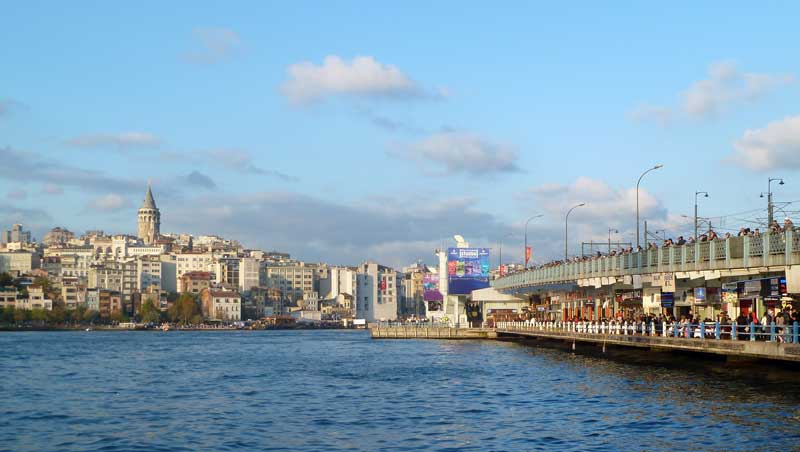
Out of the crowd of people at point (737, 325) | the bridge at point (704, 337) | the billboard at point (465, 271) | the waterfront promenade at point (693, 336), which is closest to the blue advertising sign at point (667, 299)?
the crowd of people at point (737, 325)

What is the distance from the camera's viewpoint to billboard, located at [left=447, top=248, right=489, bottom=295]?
143 metres

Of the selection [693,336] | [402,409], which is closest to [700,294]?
[693,336]

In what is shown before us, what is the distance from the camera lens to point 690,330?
1965 inches

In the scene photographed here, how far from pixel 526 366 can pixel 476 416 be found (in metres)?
28.1

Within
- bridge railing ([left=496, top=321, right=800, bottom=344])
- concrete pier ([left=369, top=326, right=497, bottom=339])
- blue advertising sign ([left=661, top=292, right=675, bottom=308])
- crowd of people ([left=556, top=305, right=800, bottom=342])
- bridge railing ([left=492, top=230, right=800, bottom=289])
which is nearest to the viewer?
bridge railing ([left=496, top=321, right=800, bottom=344])

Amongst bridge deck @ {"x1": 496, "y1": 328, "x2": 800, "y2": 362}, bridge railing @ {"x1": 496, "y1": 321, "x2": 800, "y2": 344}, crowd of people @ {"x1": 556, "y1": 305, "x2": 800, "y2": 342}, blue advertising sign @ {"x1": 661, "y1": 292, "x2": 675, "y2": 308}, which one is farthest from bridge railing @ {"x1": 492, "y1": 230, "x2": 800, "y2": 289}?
bridge deck @ {"x1": 496, "y1": 328, "x2": 800, "y2": 362}

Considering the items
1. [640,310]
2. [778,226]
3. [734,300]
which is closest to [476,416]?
[778,226]

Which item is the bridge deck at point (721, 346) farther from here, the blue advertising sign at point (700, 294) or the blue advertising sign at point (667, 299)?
the blue advertising sign at point (700, 294)

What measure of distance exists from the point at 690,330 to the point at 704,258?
5.52 meters

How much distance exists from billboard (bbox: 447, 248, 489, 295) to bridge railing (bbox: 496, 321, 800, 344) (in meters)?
52.5

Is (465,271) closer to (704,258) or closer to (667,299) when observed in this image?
(667,299)

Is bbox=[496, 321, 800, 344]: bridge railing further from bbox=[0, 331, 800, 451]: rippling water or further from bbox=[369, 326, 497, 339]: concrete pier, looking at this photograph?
bbox=[369, 326, 497, 339]: concrete pier

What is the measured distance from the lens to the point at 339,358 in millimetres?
83938

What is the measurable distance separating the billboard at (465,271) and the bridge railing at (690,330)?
172 feet
